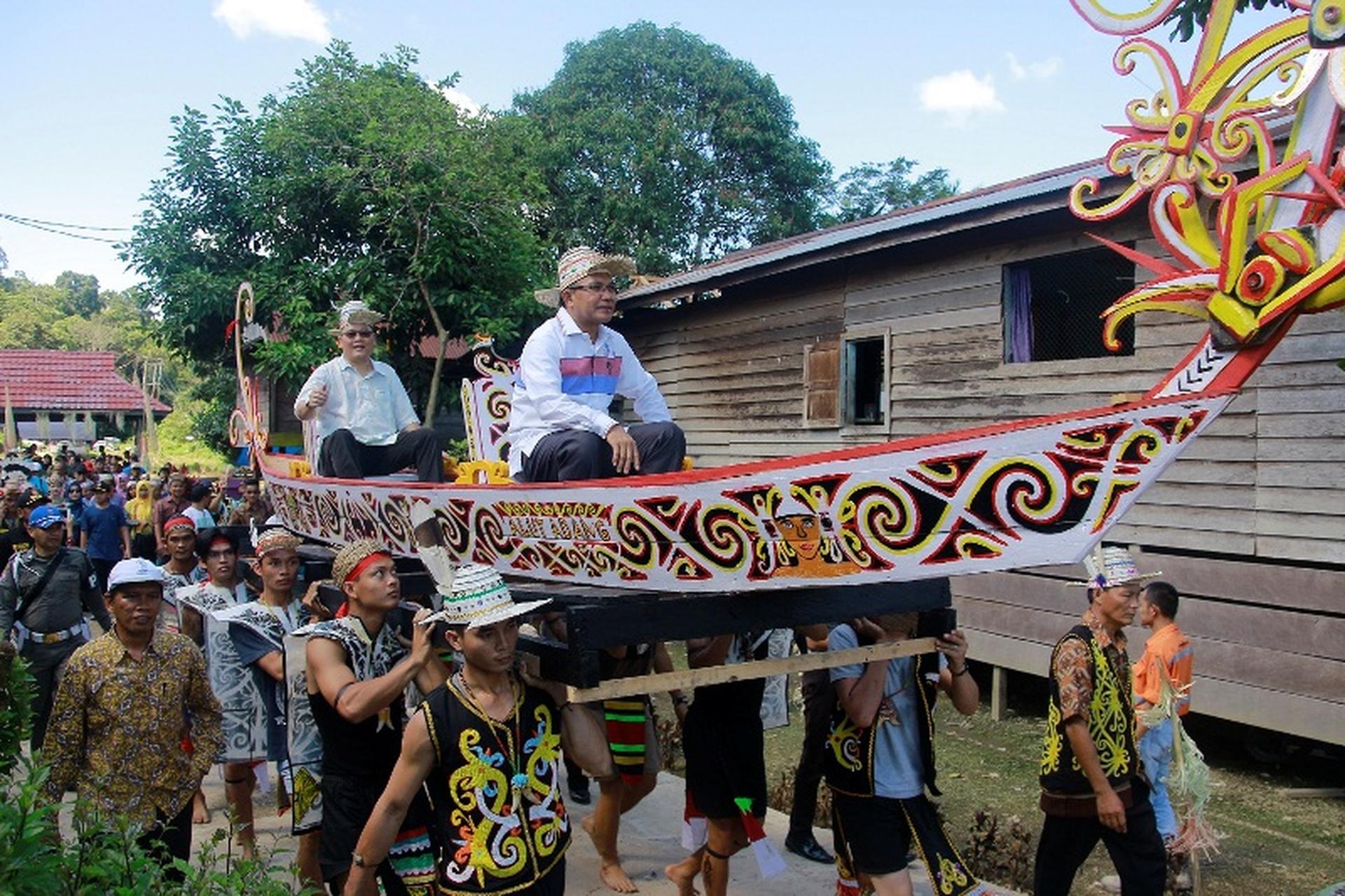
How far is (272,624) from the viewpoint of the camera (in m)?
4.95

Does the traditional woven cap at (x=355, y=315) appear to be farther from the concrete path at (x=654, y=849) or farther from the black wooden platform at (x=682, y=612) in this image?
the black wooden platform at (x=682, y=612)

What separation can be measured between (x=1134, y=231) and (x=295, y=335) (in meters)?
9.82

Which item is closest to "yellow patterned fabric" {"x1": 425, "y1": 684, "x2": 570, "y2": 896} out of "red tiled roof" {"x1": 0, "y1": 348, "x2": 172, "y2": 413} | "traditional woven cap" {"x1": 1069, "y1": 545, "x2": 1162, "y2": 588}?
"traditional woven cap" {"x1": 1069, "y1": 545, "x2": 1162, "y2": 588}

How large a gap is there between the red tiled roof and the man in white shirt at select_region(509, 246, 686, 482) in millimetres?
25009

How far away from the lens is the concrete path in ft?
17.0

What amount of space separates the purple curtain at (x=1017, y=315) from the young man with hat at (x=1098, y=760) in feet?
16.0

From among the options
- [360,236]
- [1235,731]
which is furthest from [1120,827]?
[360,236]

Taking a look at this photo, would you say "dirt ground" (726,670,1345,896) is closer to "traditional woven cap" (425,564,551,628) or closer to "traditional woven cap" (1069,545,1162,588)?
"traditional woven cap" (1069,545,1162,588)

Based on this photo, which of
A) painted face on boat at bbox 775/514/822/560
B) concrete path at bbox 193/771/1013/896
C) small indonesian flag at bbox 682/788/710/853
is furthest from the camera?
concrete path at bbox 193/771/1013/896

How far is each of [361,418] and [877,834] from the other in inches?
159

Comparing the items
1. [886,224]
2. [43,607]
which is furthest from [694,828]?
[886,224]

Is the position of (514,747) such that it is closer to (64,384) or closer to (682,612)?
(682,612)

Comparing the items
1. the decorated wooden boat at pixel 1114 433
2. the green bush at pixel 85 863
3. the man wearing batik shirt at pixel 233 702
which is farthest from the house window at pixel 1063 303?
the green bush at pixel 85 863

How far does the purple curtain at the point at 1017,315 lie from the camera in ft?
28.9
